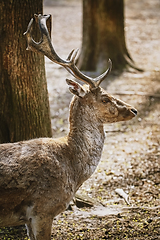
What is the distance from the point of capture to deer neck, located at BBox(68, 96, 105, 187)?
3.80 meters

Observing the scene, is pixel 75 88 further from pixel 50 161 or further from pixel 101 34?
pixel 101 34

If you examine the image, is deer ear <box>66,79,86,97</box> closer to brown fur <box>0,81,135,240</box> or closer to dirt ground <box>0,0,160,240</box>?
brown fur <box>0,81,135,240</box>

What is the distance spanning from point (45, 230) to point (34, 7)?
2871mm

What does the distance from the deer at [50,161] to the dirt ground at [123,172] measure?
3.25 feet

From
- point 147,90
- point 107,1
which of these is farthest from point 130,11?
point 147,90

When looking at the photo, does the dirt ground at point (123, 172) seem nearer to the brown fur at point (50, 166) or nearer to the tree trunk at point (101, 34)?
the tree trunk at point (101, 34)

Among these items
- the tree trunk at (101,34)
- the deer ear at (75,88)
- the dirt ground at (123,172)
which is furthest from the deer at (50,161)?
the tree trunk at (101,34)

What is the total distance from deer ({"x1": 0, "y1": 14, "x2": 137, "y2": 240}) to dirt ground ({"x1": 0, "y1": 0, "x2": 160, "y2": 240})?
0.99 m

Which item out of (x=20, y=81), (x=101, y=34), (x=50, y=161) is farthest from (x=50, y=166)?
(x=101, y=34)

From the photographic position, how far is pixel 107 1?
395 inches

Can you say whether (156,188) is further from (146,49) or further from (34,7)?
(146,49)

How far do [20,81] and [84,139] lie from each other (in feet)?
4.61

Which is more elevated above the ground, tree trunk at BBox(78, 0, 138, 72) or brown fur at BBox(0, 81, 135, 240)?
tree trunk at BBox(78, 0, 138, 72)

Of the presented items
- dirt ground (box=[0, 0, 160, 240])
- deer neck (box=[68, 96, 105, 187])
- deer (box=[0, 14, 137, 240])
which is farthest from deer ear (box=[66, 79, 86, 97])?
dirt ground (box=[0, 0, 160, 240])
